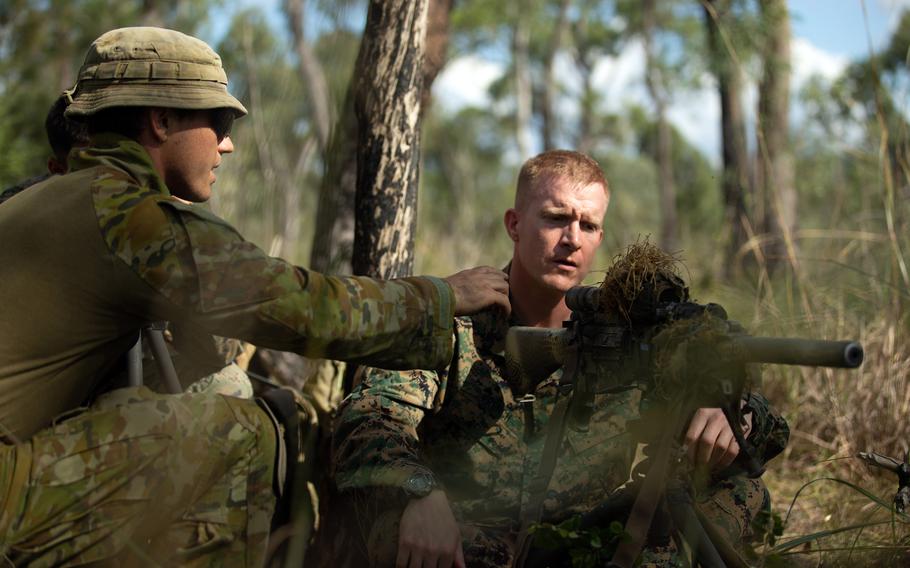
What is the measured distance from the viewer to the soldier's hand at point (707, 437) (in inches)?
97.2

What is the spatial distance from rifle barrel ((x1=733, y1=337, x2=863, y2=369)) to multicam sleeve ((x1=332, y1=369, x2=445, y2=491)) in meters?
0.93

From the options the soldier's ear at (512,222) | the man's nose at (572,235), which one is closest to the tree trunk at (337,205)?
the soldier's ear at (512,222)

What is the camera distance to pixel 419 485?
2.43 m

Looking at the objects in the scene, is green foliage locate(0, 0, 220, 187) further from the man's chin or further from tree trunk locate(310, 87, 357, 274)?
the man's chin

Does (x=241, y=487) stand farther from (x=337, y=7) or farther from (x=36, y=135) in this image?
(x=36, y=135)

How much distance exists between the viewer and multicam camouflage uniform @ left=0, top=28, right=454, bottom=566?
2.07 meters

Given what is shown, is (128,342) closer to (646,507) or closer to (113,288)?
(113,288)

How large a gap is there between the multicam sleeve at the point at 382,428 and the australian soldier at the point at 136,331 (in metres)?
0.28

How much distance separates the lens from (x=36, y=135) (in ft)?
61.5

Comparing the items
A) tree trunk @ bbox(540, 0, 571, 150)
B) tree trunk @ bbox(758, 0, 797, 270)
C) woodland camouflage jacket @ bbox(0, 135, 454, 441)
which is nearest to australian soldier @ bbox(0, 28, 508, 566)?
woodland camouflage jacket @ bbox(0, 135, 454, 441)

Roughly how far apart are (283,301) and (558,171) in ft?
4.70

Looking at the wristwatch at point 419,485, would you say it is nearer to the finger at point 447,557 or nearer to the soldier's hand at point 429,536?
the soldier's hand at point 429,536

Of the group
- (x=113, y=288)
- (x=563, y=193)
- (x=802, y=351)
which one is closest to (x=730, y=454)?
(x=802, y=351)

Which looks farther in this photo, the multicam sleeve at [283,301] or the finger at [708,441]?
the finger at [708,441]
